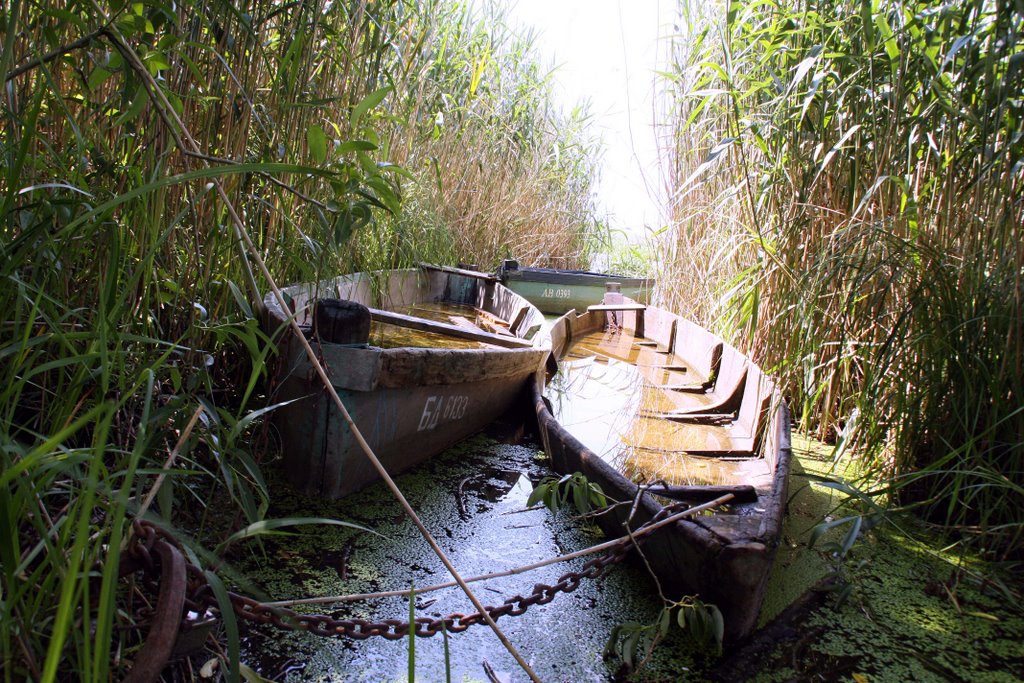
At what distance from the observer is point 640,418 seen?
145 inches

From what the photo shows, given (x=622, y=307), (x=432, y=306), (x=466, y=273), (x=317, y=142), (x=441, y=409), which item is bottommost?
(x=441, y=409)

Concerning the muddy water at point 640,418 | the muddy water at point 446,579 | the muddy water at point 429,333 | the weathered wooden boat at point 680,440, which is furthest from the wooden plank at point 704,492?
the muddy water at point 429,333

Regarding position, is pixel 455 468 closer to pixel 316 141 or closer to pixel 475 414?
pixel 475 414

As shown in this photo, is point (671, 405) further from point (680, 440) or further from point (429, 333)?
point (429, 333)

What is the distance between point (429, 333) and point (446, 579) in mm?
2715

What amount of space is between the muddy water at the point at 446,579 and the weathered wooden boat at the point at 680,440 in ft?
0.59

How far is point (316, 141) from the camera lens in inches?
46.9

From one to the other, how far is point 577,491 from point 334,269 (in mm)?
2029

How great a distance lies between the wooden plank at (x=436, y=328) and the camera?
9.54 ft

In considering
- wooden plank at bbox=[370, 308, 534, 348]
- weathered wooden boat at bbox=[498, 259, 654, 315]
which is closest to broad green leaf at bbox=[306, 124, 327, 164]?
wooden plank at bbox=[370, 308, 534, 348]

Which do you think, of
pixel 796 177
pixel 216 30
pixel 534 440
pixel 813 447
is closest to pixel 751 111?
pixel 796 177

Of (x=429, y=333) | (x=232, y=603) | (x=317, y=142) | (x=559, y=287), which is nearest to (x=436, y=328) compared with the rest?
(x=429, y=333)

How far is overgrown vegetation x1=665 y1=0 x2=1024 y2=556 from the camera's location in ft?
7.82

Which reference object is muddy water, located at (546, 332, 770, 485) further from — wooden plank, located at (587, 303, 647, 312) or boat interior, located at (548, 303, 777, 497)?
wooden plank, located at (587, 303, 647, 312)
